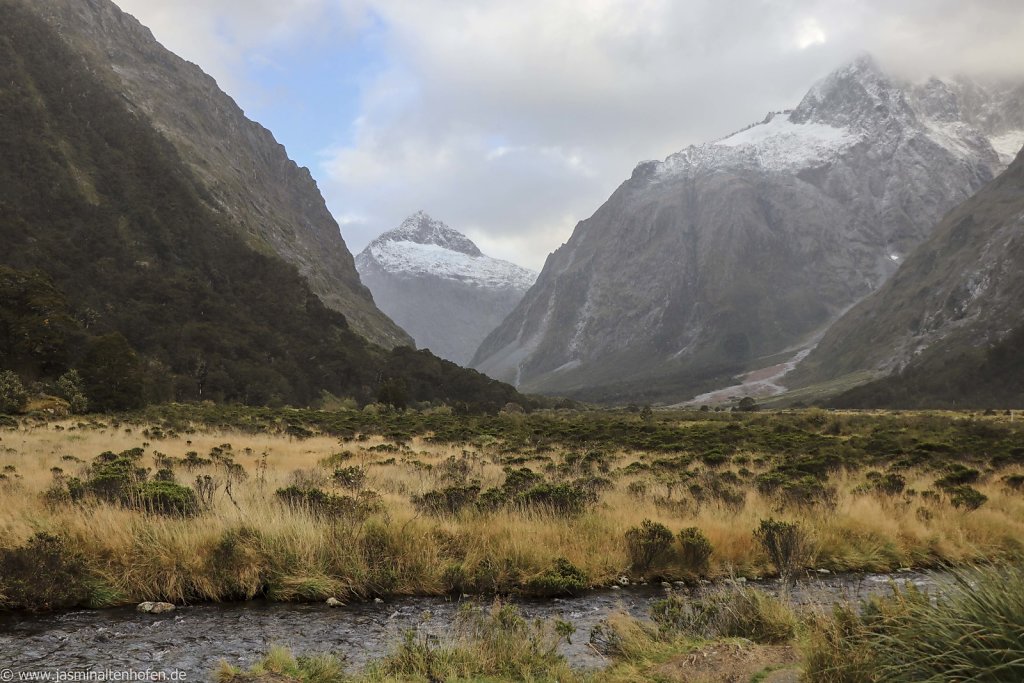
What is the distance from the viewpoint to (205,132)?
16762 centimetres

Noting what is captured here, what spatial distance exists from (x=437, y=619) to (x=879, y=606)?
19.0 feet

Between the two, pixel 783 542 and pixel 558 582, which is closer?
pixel 558 582

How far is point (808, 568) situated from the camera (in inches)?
518

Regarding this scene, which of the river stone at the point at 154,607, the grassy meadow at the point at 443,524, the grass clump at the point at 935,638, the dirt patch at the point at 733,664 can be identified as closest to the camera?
the grass clump at the point at 935,638

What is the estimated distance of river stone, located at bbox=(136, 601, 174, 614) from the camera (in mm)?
9156

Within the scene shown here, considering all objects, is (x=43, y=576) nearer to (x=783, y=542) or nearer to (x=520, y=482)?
(x=520, y=482)

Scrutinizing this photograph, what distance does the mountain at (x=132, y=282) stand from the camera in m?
49.9

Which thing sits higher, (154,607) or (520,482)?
(154,607)

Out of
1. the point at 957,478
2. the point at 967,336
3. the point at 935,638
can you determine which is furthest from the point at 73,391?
the point at 967,336

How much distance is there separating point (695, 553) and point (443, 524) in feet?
16.1

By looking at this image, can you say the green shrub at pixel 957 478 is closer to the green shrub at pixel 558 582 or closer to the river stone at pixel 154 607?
the green shrub at pixel 558 582

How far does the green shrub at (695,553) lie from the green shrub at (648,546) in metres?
0.27

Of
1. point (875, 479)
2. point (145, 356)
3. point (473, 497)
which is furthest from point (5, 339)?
point (875, 479)

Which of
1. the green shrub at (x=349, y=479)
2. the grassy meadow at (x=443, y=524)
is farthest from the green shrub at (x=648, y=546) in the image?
the green shrub at (x=349, y=479)
